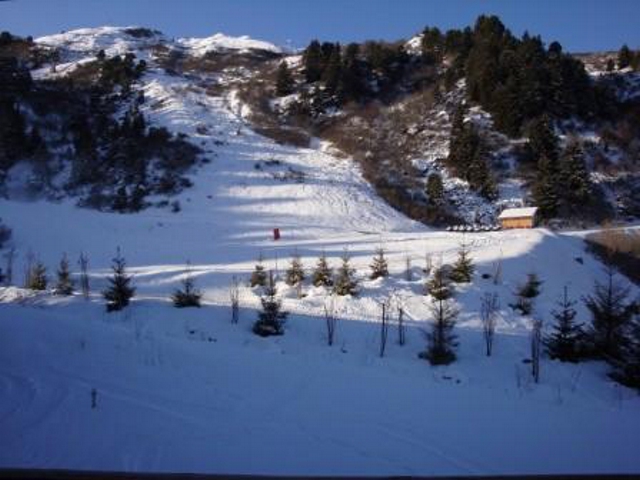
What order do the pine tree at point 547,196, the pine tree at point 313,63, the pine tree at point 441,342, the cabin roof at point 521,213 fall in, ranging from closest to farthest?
the pine tree at point 441,342 < the cabin roof at point 521,213 < the pine tree at point 547,196 < the pine tree at point 313,63

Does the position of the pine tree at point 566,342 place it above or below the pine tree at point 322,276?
below

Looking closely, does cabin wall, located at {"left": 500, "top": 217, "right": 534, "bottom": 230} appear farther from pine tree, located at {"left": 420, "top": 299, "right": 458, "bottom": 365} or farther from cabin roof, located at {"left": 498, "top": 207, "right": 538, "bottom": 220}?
pine tree, located at {"left": 420, "top": 299, "right": 458, "bottom": 365}

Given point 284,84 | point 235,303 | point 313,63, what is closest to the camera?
point 235,303

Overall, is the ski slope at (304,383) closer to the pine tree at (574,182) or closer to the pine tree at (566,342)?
the pine tree at (566,342)

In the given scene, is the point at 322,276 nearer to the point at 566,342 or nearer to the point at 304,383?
the point at 304,383

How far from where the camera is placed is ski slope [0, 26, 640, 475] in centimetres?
680

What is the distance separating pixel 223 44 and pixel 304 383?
71390mm

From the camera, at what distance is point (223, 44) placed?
7356 cm

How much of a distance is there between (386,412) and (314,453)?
6.87 ft

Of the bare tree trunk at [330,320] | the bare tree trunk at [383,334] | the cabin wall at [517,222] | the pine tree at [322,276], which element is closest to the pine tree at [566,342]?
the bare tree trunk at [383,334]

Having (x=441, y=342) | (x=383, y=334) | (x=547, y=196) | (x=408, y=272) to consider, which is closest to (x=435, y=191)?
(x=547, y=196)

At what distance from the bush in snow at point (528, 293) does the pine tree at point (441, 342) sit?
2726 mm

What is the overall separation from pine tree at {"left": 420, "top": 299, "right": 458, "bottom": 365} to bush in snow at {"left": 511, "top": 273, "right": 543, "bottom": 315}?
8.94ft

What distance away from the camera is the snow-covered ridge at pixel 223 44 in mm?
70438
